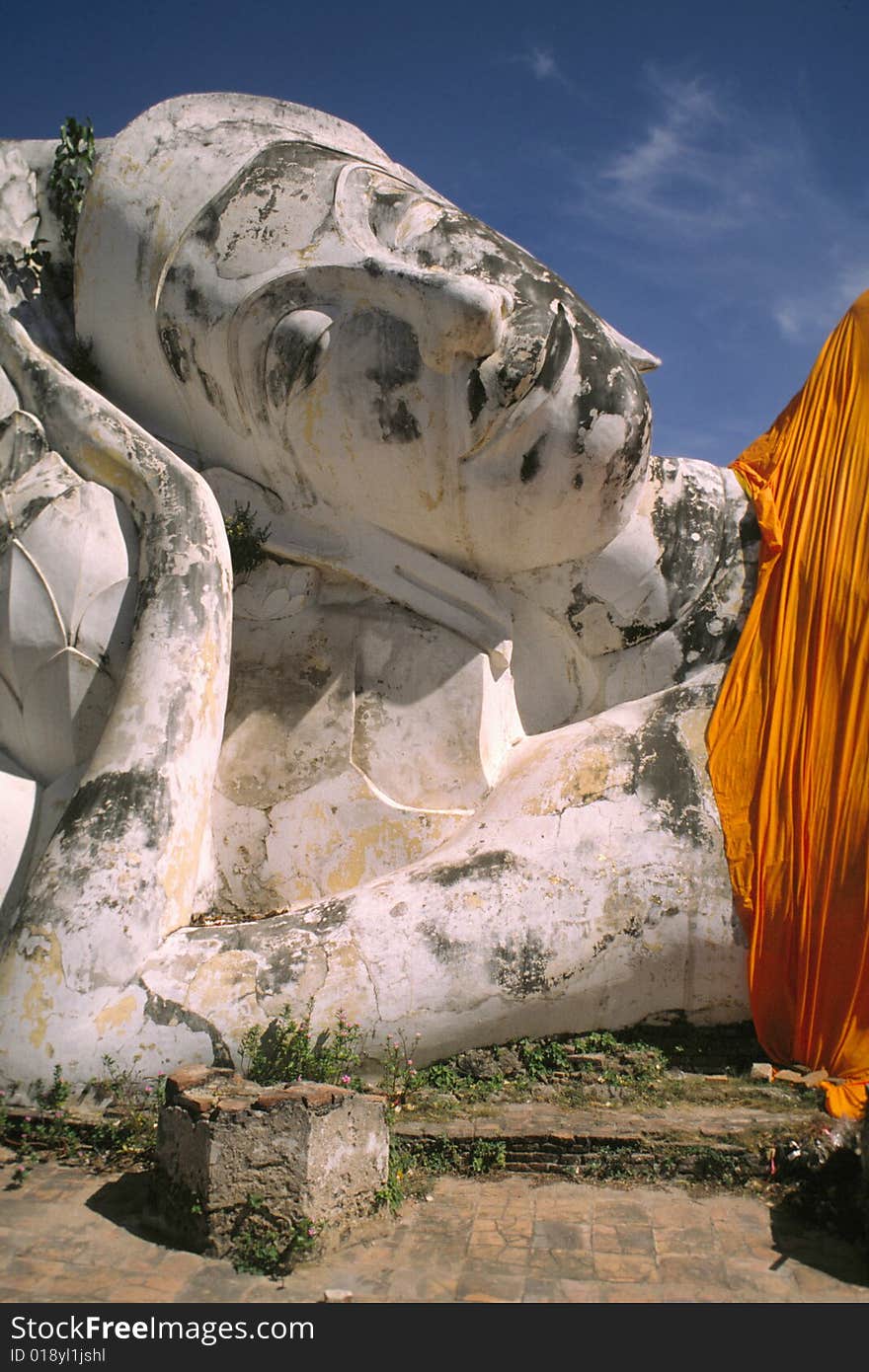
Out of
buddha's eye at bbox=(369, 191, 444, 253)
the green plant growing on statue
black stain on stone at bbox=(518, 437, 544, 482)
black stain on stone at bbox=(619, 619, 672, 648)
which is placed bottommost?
black stain on stone at bbox=(619, 619, 672, 648)

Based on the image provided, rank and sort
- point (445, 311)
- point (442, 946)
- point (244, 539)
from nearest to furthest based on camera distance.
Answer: point (442, 946), point (445, 311), point (244, 539)

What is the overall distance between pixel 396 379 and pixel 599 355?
2.92 feet

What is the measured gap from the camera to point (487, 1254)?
3486 mm

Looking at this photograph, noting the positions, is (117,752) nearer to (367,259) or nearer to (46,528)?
(46,528)

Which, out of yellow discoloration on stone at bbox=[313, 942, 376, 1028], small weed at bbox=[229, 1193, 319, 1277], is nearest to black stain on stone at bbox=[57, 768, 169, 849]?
yellow discoloration on stone at bbox=[313, 942, 376, 1028]

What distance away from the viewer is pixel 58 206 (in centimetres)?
602

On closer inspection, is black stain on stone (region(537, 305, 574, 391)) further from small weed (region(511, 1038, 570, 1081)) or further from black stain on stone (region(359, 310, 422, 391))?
small weed (region(511, 1038, 570, 1081))

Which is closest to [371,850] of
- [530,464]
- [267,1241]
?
[530,464]

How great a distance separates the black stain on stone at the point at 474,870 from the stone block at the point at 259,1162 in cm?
139

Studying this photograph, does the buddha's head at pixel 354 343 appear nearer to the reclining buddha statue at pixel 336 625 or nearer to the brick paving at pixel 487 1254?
the reclining buddha statue at pixel 336 625

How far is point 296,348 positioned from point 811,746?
106 inches

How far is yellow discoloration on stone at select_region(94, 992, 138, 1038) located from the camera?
4.32m

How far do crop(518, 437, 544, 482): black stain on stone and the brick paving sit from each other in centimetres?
290

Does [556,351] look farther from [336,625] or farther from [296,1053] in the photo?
[296,1053]
